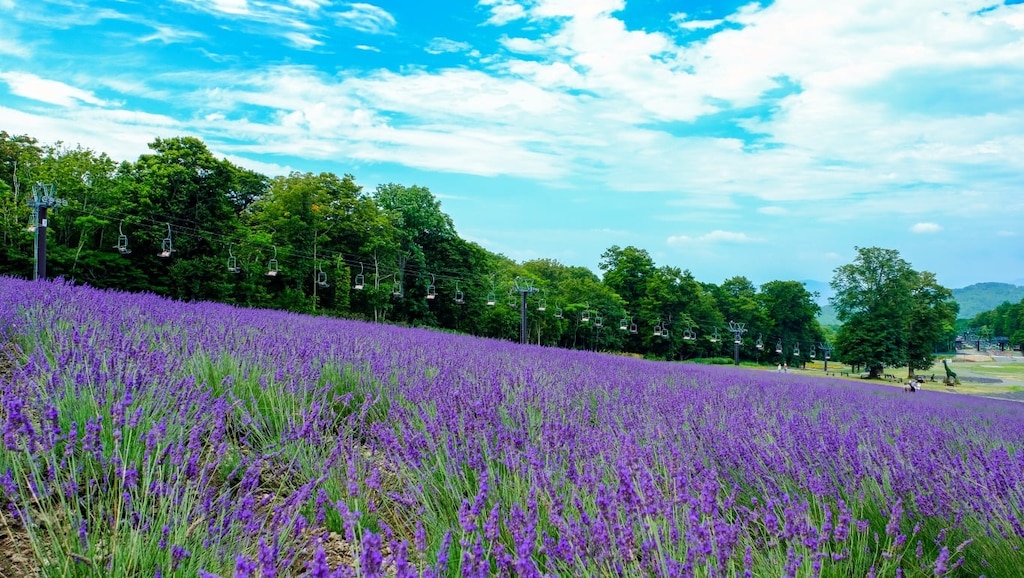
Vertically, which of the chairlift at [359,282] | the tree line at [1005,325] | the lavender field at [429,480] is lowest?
the lavender field at [429,480]

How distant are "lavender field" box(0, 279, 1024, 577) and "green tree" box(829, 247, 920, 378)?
135ft

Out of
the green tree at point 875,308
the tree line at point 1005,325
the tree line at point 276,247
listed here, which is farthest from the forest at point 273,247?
the tree line at point 1005,325

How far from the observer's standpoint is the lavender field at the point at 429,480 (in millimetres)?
1617

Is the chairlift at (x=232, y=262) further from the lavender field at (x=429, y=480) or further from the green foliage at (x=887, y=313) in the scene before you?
the green foliage at (x=887, y=313)

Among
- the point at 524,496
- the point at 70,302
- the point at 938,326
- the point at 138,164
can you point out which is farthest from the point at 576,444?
the point at 938,326

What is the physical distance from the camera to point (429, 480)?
238 cm

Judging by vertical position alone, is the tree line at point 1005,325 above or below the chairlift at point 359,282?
above

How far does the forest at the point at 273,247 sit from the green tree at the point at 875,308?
1108 cm

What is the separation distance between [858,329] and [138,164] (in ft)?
139

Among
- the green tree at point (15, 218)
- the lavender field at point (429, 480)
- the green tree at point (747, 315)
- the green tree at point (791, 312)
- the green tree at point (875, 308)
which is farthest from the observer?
the green tree at point (791, 312)

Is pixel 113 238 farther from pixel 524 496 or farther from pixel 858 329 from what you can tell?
pixel 858 329

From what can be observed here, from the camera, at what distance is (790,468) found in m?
2.60

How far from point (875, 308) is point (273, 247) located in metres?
39.4

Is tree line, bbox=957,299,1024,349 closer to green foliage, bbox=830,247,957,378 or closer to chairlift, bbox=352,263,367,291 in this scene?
green foliage, bbox=830,247,957,378
